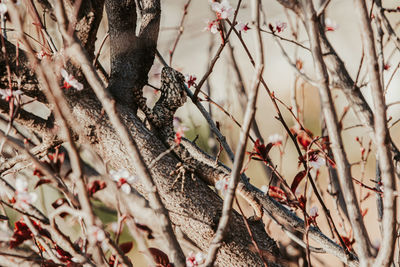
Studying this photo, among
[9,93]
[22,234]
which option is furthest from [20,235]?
[9,93]

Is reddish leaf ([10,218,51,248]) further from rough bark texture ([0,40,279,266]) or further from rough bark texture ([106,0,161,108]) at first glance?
rough bark texture ([106,0,161,108])

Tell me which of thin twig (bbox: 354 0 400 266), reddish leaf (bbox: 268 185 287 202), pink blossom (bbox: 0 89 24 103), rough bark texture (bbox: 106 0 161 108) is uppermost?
rough bark texture (bbox: 106 0 161 108)

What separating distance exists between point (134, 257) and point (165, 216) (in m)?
4.21

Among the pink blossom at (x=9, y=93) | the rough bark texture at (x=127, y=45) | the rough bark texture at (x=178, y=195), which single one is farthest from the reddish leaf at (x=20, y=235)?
the rough bark texture at (x=127, y=45)

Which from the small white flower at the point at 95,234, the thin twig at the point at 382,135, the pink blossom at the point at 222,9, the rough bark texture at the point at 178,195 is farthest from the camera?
the pink blossom at the point at 222,9

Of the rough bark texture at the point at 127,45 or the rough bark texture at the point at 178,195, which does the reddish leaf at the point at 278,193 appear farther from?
the rough bark texture at the point at 127,45

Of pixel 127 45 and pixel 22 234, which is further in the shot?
pixel 127 45

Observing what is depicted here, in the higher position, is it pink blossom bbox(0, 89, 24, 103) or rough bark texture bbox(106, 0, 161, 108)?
rough bark texture bbox(106, 0, 161, 108)

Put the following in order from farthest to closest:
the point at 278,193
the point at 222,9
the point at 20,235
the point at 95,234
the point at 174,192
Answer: the point at 278,193, the point at 222,9, the point at 174,192, the point at 20,235, the point at 95,234

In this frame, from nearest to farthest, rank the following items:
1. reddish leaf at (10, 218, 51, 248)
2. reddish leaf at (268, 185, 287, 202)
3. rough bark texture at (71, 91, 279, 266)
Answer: reddish leaf at (10, 218, 51, 248), rough bark texture at (71, 91, 279, 266), reddish leaf at (268, 185, 287, 202)

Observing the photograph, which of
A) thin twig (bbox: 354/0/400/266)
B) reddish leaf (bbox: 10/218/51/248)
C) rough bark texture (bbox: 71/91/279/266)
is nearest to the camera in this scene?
thin twig (bbox: 354/0/400/266)

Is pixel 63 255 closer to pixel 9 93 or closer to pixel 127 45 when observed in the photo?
pixel 9 93

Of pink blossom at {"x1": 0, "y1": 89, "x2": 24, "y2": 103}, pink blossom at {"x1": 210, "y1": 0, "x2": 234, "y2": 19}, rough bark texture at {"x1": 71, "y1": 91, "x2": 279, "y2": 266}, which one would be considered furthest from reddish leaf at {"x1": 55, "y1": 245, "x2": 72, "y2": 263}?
Result: pink blossom at {"x1": 210, "y1": 0, "x2": 234, "y2": 19}

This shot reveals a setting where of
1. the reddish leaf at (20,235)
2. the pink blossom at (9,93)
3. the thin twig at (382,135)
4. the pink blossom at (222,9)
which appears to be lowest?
the reddish leaf at (20,235)
